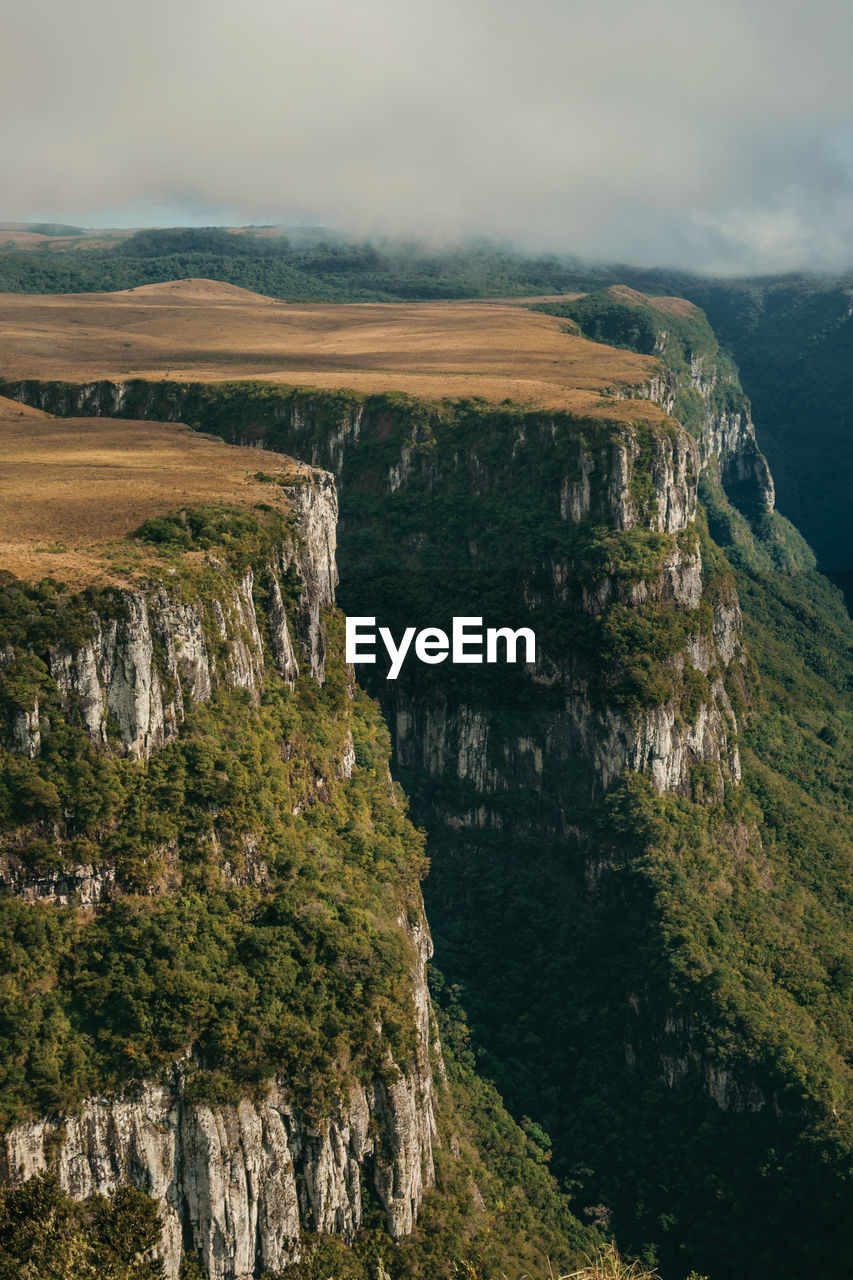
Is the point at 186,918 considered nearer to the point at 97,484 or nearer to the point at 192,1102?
the point at 192,1102

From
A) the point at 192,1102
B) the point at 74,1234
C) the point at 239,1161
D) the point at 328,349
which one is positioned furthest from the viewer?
the point at 328,349

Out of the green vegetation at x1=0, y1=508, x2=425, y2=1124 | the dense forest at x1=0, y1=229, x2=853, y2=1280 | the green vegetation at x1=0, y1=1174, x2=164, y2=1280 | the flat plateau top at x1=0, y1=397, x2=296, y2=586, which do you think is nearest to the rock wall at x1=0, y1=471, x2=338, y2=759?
the green vegetation at x1=0, y1=508, x2=425, y2=1124

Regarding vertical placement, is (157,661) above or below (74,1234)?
above

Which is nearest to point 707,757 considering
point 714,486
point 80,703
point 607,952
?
point 607,952

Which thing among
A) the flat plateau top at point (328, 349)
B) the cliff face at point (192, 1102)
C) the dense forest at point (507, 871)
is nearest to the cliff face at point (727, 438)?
the flat plateau top at point (328, 349)

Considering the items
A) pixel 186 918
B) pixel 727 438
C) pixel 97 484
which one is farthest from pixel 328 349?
pixel 186 918

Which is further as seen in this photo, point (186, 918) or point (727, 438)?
point (727, 438)

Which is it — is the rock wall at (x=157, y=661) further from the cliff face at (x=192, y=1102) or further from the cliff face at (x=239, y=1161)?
the cliff face at (x=239, y=1161)
